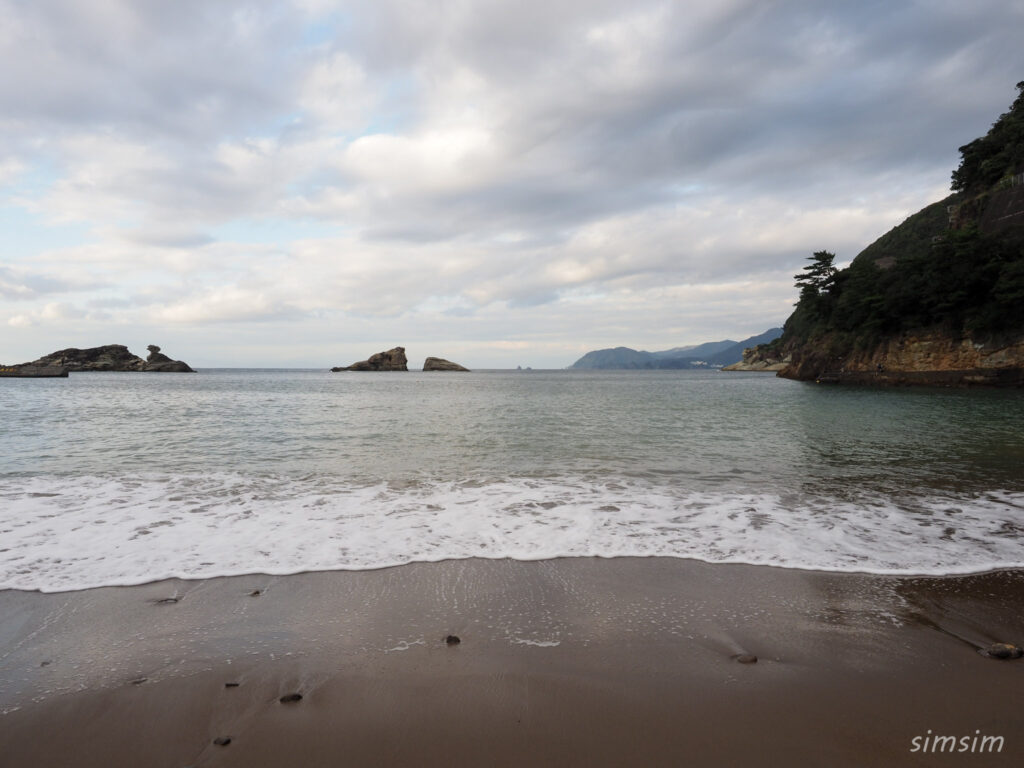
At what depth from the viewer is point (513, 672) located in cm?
313

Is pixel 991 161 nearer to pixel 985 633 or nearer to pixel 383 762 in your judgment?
pixel 985 633

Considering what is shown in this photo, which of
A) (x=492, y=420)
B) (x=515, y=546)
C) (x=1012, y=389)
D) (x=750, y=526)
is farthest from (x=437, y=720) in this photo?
(x=1012, y=389)

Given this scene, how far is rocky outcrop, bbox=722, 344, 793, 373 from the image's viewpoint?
141 metres

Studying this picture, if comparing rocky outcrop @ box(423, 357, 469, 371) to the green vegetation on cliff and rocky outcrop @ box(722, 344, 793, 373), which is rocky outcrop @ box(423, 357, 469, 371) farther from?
the green vegetation on cliff

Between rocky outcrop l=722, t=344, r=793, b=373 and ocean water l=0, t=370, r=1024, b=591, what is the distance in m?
139

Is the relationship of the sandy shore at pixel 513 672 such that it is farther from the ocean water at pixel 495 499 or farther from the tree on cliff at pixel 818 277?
the tree on cliff at pixel 818 277

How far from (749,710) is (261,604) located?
3.86 metres

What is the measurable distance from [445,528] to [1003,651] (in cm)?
528

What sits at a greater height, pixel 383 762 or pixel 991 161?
pixel 991 161

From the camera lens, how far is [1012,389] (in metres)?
35.3

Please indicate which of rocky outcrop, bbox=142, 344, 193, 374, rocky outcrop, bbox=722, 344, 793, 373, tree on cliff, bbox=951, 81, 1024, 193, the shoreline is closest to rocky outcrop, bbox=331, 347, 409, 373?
rocky outcrop, bbox=142, 344, 193, 374

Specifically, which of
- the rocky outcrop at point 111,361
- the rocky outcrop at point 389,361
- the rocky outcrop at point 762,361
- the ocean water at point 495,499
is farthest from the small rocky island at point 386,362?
the ocean water at point 495,499

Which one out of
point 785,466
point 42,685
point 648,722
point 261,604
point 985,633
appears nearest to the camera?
point 648,722

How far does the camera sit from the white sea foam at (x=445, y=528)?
513 centimetres
